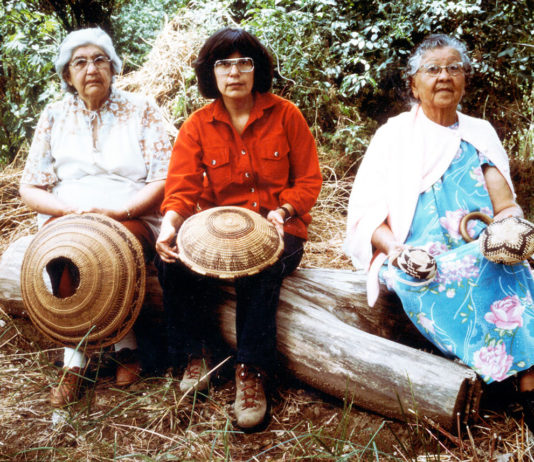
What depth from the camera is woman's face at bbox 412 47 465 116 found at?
7.47 ft

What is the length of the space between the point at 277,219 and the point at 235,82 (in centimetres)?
68

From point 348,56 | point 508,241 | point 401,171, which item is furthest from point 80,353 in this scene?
point 348,56

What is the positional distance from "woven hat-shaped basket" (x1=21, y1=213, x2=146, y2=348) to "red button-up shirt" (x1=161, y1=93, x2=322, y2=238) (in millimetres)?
358

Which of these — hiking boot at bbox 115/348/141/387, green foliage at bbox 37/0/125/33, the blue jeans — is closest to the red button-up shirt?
the blue jeans

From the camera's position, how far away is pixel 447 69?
2.27 m

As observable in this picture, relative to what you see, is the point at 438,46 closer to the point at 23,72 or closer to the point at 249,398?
the point at 249,398

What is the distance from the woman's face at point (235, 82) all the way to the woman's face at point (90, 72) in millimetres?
641

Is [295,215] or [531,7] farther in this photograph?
[531,7]

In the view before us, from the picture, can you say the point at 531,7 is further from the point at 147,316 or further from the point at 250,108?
the point at 147,316

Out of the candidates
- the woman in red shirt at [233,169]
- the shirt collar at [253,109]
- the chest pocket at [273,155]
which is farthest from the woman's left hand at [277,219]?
the shirt collar at [253,109]

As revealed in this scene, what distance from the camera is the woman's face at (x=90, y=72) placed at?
257cm

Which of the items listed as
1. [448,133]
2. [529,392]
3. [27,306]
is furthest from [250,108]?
[529,392]

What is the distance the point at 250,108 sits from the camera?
2541 millimetres

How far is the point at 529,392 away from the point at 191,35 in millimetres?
4592
